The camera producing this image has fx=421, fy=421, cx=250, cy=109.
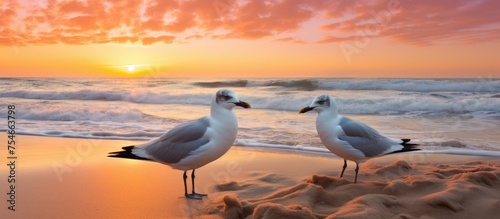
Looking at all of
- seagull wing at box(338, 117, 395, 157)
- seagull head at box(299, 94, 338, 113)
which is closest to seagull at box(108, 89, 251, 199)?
seagull head at box(299, 94, 338, 113)

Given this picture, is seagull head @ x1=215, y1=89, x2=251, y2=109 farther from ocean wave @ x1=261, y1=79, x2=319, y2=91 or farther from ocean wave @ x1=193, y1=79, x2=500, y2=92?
ocean wave @ x1=261, y1=79, x2=319, y2=91

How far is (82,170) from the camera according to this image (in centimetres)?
579

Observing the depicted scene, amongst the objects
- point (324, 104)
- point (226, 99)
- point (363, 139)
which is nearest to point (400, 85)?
point (363, 139)

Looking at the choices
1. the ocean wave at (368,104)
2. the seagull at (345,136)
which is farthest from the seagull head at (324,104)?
the ocean wave at (368,104)

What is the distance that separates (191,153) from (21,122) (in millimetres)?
8815

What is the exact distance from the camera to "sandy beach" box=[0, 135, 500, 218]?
11.6 feet

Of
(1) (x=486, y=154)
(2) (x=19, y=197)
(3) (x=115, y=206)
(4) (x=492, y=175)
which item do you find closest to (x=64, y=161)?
(2) (x=19, y=197)

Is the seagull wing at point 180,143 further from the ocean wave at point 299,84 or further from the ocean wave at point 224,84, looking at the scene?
the ocean wave at point 224,84

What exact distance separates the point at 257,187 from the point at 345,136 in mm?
1190

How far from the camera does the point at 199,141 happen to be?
14.5 feet

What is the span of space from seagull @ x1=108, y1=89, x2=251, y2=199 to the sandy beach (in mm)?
422

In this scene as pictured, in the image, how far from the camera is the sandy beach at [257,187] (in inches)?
139

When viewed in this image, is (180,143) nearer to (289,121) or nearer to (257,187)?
(257,187)

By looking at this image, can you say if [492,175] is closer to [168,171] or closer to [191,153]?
[191,153]
